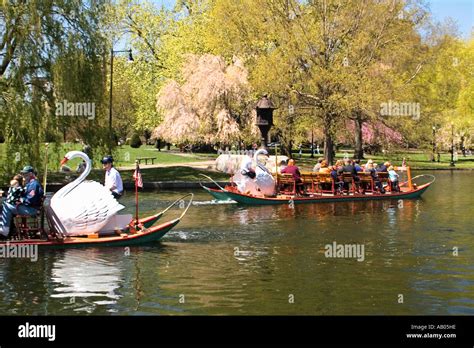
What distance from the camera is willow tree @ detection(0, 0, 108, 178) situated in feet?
105

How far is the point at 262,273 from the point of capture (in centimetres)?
1599

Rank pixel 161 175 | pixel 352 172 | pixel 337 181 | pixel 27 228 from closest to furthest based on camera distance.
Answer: pixel 27 228
pixel 337 181
pixel 352 172
pixel 161 175

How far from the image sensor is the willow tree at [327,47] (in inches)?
1919

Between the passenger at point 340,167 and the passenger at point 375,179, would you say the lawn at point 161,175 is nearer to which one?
the passenger at point 340,167

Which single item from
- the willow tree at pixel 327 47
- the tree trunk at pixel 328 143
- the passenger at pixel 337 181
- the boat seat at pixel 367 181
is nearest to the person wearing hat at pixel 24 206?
the passenger at pixel 337 181

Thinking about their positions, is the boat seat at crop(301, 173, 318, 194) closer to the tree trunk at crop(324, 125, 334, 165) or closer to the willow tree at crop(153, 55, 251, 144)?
the tree trunk at crop(324, 125, 334, 165)

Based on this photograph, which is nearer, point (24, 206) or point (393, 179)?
point (24, 206)

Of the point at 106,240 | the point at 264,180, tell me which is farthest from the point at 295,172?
the point at 106,240
